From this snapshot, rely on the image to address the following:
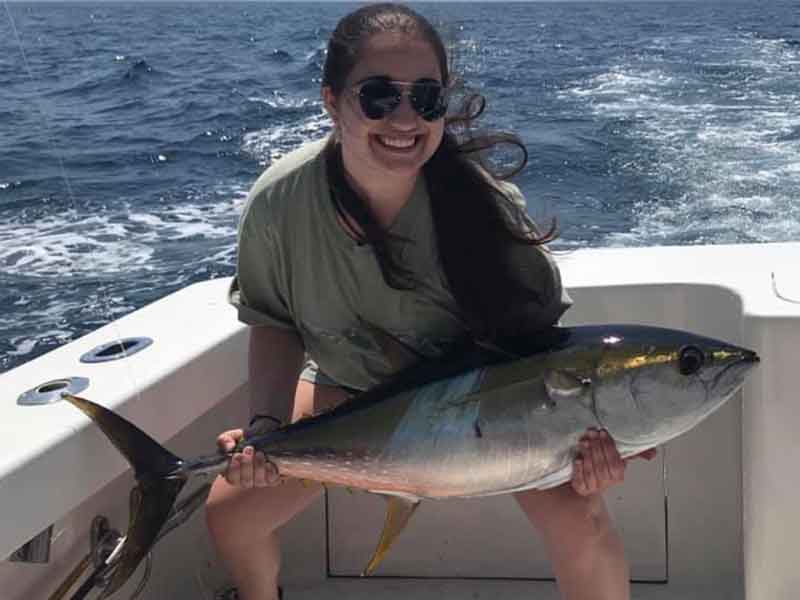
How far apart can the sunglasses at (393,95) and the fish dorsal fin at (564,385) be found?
476 mm

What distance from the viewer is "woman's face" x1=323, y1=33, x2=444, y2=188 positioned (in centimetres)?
174

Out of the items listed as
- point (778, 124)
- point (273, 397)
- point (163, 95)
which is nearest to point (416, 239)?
point (273, 397)

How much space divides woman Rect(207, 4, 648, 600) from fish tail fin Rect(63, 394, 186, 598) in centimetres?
10

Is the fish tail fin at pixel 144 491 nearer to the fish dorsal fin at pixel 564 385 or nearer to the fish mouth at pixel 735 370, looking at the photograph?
the fish dorsal fin at pixel 564 385

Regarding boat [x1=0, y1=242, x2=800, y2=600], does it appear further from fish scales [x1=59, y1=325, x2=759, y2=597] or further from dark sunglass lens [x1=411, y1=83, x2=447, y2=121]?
dark sunglass lens [x1=411, y1=83, x2=447, y2=121]

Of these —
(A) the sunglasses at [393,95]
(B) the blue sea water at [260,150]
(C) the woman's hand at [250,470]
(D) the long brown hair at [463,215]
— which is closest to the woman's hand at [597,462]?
(D) the long brown hair at [463,215]

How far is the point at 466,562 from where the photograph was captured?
243cm

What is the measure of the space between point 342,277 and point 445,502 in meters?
0.71

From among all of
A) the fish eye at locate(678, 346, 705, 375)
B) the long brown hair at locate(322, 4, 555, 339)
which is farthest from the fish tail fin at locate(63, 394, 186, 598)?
the fish eye at locate(678, 346, 705, 375)

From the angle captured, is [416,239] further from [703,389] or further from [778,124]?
[778,124]

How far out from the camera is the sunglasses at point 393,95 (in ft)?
5.68

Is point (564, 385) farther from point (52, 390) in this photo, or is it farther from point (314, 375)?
point (52, 390)

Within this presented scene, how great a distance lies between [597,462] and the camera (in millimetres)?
1596

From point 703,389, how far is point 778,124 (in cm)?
887
